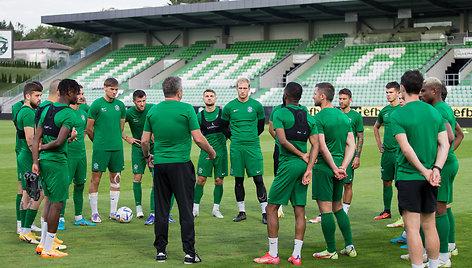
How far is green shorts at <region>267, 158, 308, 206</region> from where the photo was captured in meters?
6.78

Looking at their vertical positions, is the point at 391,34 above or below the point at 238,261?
above

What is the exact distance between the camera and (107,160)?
30.9 feet

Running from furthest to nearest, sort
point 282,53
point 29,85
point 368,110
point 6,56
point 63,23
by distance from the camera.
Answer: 1. point 63,23
2. point 6,56
3. point 282,53
4. point 368,110
5. point 29,85

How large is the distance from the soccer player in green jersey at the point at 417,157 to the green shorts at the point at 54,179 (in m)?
3.89

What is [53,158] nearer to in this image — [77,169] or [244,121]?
[77,169]

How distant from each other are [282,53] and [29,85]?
129 ft

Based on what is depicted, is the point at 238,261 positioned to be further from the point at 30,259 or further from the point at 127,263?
the point at 30,259

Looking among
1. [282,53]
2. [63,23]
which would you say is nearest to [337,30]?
[282,53]

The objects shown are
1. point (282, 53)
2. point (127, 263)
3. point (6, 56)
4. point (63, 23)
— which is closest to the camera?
point (127, 263)

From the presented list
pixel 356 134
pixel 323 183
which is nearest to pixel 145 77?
pixel 356 134

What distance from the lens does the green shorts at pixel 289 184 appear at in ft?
22.2

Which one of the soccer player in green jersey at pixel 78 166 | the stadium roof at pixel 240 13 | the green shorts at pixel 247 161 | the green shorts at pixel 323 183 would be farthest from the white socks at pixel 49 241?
the stadium roof at pixel 240 13

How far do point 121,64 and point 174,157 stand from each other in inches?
1859

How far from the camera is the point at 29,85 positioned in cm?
806
